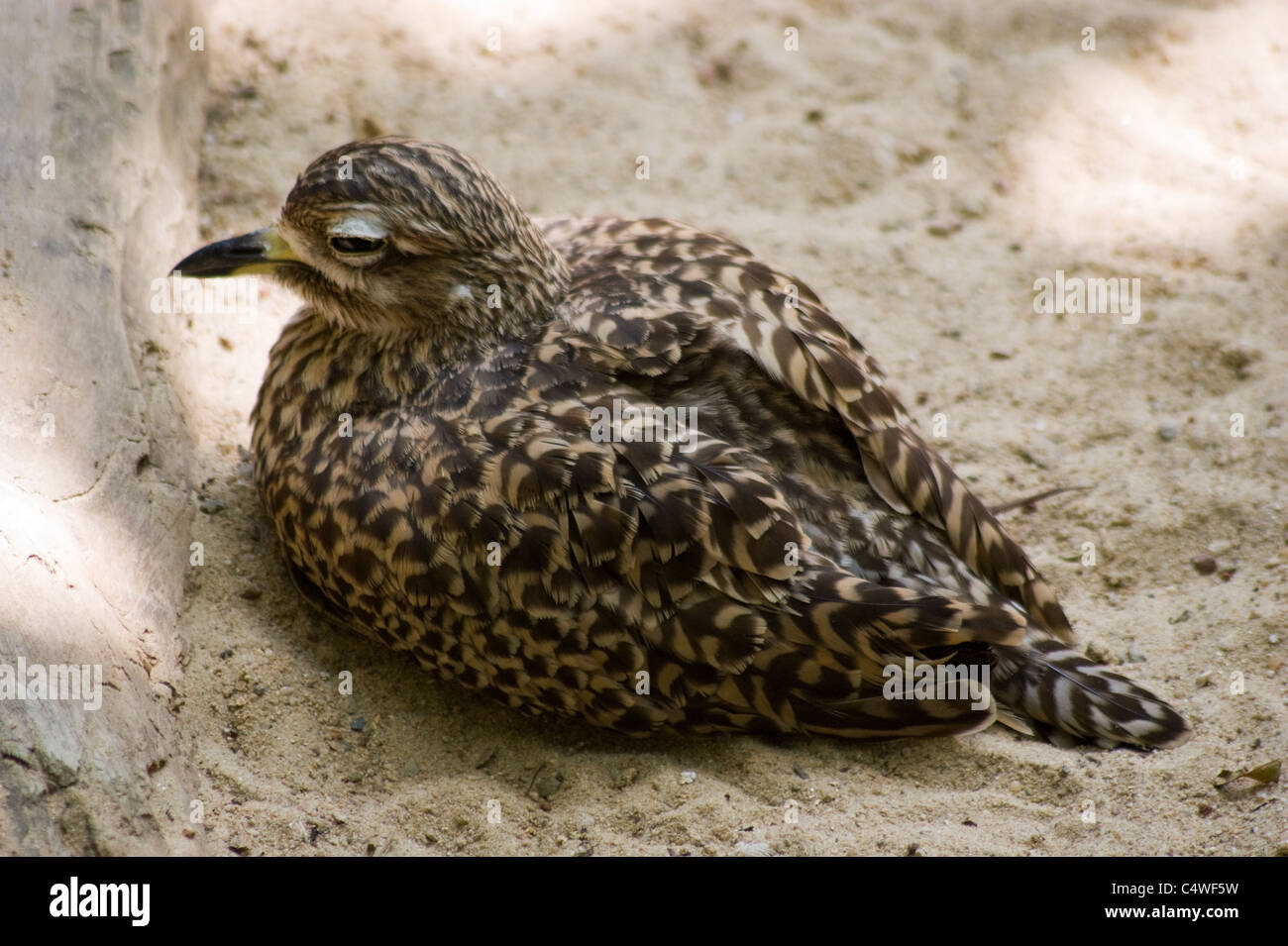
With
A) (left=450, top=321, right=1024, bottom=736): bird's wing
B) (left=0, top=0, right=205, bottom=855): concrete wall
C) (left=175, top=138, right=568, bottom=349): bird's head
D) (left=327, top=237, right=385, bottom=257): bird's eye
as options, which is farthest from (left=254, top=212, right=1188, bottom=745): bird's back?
(left=0, top=0, right=205, bottom=855): concrete wall

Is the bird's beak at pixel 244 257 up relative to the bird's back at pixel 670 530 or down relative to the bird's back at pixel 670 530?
up

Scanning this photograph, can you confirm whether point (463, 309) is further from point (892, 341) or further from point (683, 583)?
point (892, 341)

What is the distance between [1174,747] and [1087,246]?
252 cm

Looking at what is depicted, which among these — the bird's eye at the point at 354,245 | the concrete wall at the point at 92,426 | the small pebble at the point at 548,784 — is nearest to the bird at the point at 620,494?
the bird's eye at the point at 354,245

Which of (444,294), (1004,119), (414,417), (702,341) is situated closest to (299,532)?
(414,417)

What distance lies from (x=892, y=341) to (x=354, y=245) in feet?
7.46

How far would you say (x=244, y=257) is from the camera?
12.7 ft

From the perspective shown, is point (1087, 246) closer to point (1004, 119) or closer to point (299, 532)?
point (1004, 119)

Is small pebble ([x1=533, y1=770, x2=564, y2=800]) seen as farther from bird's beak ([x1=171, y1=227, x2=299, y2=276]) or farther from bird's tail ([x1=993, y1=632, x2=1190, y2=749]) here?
bird's beak ([x1=171, y1=227, x2=299, y2=276])

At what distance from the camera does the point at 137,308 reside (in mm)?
4145

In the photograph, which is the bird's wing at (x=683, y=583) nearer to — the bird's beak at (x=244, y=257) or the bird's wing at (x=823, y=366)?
the bird's wing at (x=823, y=366)

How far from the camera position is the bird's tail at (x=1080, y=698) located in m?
3.56

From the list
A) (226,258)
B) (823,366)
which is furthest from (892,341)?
(226,258)

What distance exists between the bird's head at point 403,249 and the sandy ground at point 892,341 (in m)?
0.76
